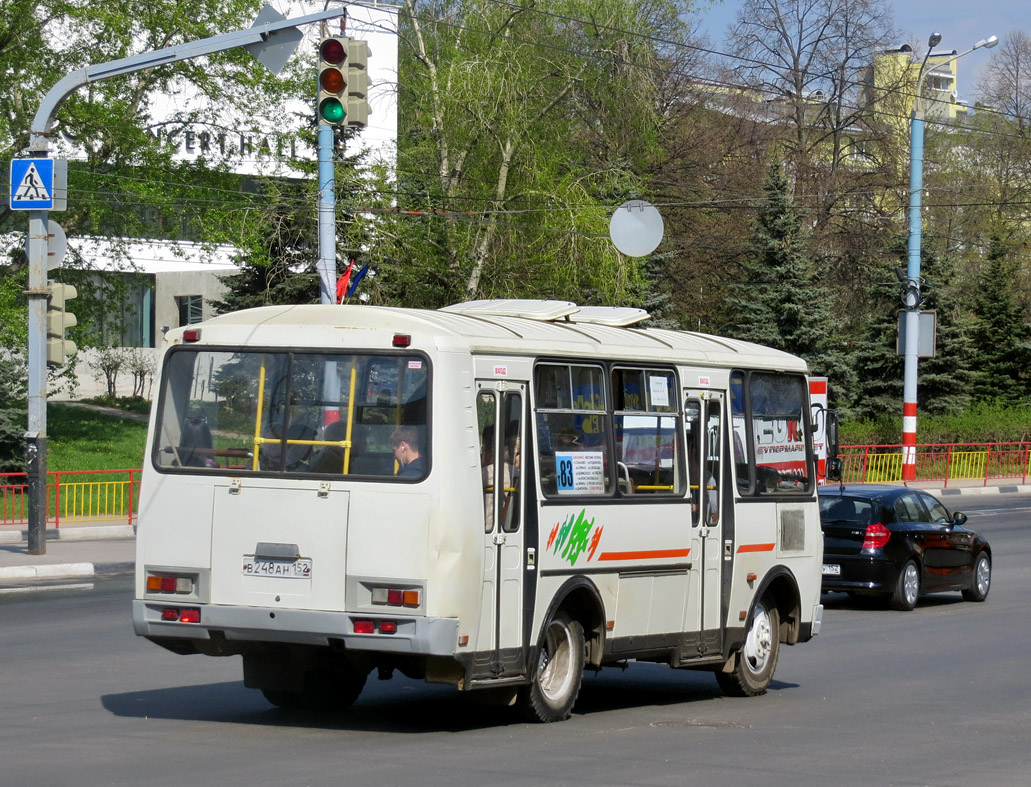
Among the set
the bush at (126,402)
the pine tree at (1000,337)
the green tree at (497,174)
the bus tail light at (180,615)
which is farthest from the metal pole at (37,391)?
the pine tree at (1000,337)

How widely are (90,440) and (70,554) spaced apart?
2101cm

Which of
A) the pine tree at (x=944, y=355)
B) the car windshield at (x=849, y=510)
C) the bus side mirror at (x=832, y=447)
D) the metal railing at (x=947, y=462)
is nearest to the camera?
the bus side mirror at (x=832, y=447)

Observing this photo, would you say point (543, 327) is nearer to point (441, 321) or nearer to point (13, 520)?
point (441, 321)

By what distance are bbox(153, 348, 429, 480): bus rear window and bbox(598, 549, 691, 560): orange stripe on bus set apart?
6.05 feet

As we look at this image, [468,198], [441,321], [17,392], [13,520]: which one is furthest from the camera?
[468,198]

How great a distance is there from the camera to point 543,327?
10.5 m

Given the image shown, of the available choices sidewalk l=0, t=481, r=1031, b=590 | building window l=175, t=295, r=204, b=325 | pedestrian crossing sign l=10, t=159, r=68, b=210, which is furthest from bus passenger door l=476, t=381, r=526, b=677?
building window l=175, t=295, r=204, b=325

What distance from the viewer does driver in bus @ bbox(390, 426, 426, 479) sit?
355 inches

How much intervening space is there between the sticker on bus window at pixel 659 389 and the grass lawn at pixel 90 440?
26276 mm

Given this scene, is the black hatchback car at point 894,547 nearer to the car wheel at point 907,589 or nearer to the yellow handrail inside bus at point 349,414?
the car wheel at point 907,589

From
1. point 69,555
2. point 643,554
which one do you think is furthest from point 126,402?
point 643,554

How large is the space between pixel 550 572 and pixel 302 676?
5.74ft

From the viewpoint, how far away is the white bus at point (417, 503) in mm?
8977

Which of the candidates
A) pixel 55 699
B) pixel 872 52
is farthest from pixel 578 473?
pixel 872 52
